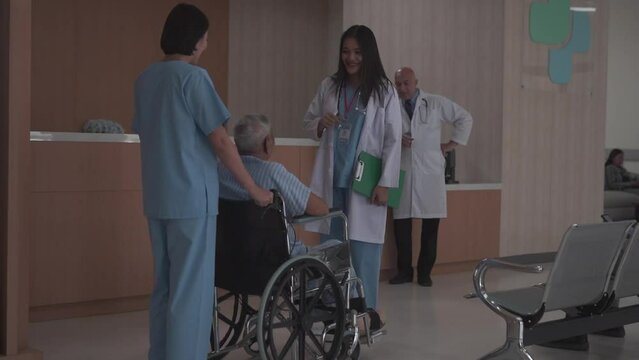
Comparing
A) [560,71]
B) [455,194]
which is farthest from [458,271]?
[560,71]

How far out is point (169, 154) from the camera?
116 inches

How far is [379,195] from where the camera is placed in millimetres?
3908

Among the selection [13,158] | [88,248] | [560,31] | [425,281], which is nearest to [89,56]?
[88,248]

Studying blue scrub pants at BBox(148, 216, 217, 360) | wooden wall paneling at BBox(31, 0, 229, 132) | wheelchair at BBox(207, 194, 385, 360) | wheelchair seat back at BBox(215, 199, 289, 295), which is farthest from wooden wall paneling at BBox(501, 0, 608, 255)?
blue scrub pants at BBox(148, 216, 217, 360)

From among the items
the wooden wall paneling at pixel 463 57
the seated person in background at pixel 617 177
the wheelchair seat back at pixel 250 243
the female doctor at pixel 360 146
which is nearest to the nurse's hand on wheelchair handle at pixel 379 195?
the female doctor at pixel 360 146

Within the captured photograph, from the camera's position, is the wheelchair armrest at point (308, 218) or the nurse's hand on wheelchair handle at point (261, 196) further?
the wheelchair armrest at point (308, 218)

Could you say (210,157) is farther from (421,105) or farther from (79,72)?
(79,72)

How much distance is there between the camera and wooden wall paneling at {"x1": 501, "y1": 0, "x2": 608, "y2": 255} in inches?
277

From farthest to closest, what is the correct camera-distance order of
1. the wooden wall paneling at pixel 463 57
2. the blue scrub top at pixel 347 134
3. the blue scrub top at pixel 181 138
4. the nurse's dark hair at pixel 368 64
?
the wooden wall paneling at pixel 463 57
the blue scrub top at pixel 347 134
the nurse's dark hair at pixel 368 64
the blue scrub top at pixel 181 138

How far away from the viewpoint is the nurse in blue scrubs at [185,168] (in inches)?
116

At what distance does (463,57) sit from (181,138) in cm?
464

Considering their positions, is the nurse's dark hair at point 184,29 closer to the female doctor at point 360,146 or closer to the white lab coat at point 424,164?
the female doctor at point 360,146

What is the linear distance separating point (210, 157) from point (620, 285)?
172 centimetres

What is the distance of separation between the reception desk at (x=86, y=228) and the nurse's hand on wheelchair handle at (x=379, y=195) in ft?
4.46
